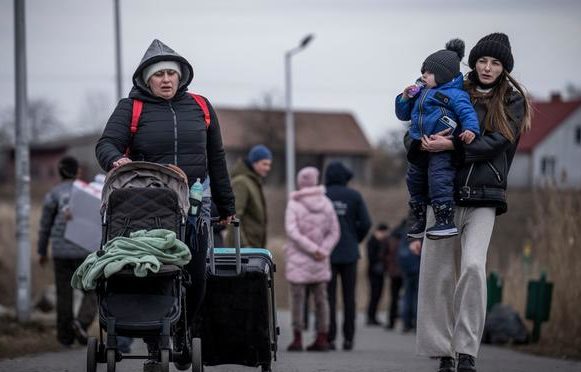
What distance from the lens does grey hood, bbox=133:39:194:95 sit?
25.4 ft

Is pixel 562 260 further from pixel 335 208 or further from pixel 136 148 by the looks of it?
pixel 136 148

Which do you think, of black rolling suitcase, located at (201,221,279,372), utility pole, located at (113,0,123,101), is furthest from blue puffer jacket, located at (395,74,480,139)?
utility pole, located at (113,0,123,101)

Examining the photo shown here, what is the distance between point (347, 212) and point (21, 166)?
3920 mm

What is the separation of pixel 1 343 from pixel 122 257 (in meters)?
5.73

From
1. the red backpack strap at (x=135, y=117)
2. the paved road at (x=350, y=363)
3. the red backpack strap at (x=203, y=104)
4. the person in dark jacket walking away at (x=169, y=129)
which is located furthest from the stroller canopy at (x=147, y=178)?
the paved road at (x=350, y=363)

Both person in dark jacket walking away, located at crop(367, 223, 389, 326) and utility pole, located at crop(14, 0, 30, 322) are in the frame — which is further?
person in dark jacket walking away, located at crop(367, 223, 389, 326)

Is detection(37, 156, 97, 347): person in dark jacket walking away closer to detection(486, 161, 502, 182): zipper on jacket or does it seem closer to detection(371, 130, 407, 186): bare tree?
detection(486, 161, 502, 182): zipper on jacket

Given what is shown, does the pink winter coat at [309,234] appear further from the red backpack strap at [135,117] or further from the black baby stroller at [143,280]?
the black baby stroller at [143,280]

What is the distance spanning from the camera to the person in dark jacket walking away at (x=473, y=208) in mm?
7660

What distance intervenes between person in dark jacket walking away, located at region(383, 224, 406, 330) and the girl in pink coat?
7167mm

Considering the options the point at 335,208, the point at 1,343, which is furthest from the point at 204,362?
the point at 335,208

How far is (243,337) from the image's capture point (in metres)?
7.82

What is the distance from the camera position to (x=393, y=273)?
2114cm

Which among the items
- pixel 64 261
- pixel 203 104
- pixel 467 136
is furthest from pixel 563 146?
pixel 203 104
